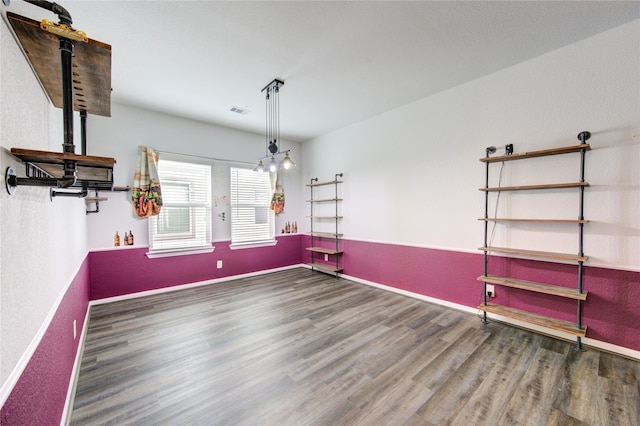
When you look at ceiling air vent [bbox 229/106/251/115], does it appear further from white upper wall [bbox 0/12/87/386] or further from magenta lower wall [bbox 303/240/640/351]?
magenta lower wall [bbox 303/240/640/351]

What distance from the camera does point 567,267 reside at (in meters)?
2.62

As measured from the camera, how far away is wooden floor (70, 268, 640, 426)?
1.73 metres

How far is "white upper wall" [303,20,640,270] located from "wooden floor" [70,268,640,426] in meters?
1.06

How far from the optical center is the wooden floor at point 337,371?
173cm

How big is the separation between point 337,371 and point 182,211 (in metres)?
3.60

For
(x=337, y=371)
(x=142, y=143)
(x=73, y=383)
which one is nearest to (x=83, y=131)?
(x=73, y=383)

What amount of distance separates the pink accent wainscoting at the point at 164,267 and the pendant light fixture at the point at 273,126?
74.9 inches

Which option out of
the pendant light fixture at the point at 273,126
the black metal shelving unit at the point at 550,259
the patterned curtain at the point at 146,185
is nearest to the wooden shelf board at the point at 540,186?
the black metal shelving unit at the point at 550,259

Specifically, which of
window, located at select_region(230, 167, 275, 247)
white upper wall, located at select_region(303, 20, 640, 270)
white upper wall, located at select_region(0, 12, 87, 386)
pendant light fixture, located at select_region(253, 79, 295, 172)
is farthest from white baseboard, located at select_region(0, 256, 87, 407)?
white upper wall, located at select_region(303, 20, 640, 270)

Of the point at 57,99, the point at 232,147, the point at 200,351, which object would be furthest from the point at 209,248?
the point at 57,99

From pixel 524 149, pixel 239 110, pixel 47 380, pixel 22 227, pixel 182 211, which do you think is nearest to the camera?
pixel 22 227

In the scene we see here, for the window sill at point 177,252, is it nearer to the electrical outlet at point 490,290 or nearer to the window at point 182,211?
the window at point 182,211

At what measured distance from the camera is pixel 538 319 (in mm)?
2639

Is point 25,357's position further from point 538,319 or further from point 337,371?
point 538,319
